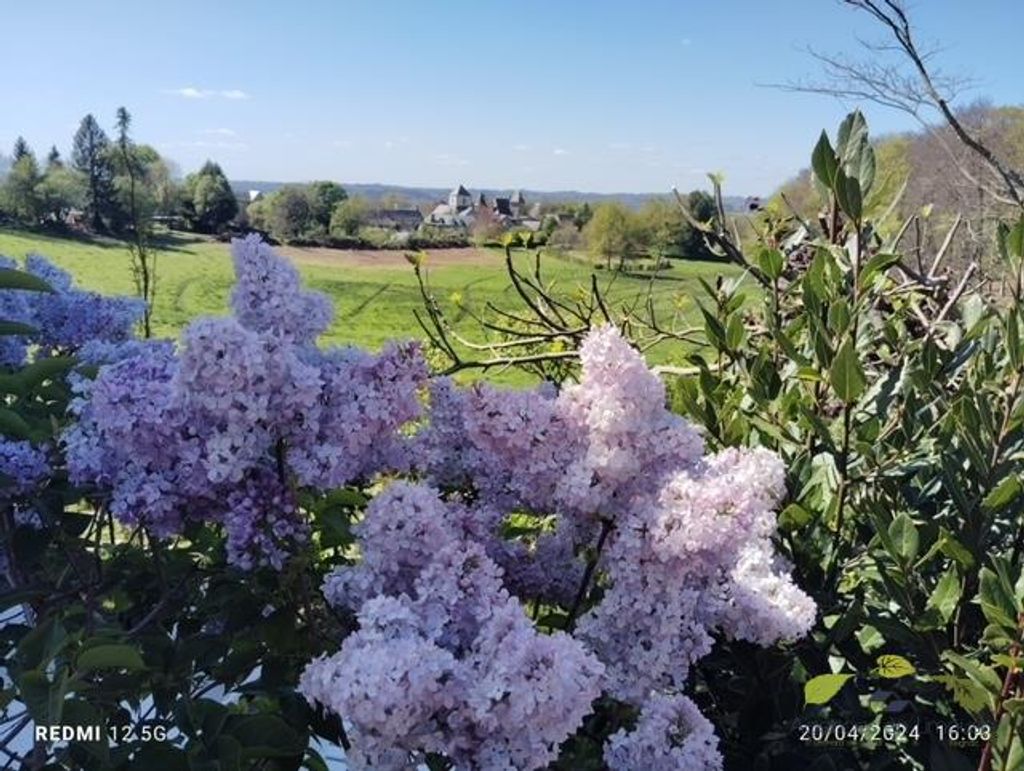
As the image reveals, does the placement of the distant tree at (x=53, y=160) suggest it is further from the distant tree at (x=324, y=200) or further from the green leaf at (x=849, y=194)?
the green leaf at (x=849, y=194)

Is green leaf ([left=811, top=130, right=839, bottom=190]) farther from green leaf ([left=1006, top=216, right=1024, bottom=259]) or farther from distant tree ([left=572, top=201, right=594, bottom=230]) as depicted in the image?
distant tree ([left=572, top=201, right=594, bottom=230])

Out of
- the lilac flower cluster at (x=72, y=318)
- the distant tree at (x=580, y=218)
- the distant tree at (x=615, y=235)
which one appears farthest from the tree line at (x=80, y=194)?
the lilac flower cluster at (x=72, y=318)

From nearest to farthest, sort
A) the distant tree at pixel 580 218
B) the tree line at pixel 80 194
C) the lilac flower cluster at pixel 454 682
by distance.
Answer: the lilac flower cluster at pixel 454 682 → the distant tree at pixel 580 218 → the tree line at pixel 80 194

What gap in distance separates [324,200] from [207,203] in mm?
3964

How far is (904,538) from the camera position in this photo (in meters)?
0.87

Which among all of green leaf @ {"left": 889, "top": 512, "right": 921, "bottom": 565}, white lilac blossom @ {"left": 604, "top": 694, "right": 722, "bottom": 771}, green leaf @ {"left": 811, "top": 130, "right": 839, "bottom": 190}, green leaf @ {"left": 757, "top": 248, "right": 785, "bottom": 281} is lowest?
white lilac blossom @ {"left": 604, "top": 694, "right": 722, "bottom": 771}

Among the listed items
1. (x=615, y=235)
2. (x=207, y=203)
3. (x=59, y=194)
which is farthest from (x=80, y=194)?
(x=615, y=235)

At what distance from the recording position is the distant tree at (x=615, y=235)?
2906 mm

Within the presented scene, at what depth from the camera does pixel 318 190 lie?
112ft

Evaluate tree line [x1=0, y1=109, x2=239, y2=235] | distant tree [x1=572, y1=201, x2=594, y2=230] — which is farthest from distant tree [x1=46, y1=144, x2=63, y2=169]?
distant tree [x1=572, y1=201, x2=594, y2=230]

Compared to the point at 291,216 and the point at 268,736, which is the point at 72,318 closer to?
the point at 268,736

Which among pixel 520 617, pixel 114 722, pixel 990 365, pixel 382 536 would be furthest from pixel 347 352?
pixel 990 365

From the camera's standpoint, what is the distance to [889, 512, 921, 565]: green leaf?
34.1 inches

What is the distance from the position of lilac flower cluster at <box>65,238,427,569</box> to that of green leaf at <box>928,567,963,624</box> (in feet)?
1.75
